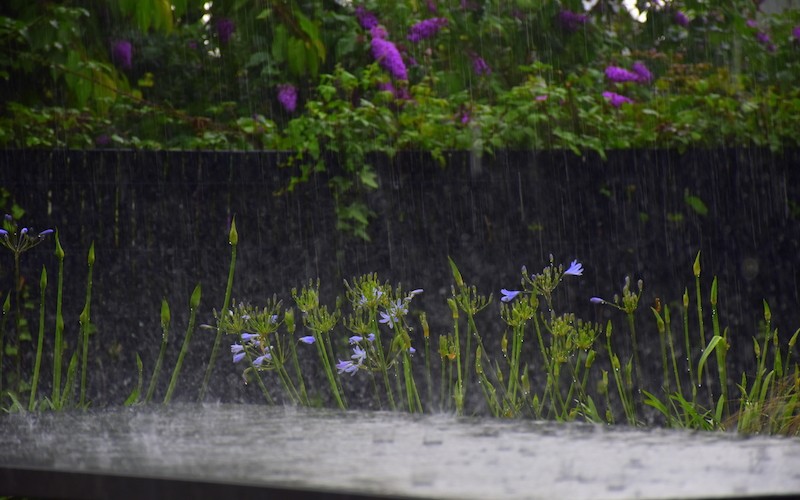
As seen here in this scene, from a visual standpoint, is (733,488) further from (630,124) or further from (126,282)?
(630,124)

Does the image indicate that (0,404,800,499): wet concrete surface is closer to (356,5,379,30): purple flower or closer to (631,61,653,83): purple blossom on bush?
(356,5,379,30): purple flower

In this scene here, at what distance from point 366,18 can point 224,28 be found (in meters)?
0.76

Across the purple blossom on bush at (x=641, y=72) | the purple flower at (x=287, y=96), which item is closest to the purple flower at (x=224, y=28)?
the purple flower at (x=287, y=96)

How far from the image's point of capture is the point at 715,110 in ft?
17.0

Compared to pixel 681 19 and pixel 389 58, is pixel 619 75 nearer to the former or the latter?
pixel 681 19

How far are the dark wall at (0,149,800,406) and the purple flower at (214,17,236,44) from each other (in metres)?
1.40

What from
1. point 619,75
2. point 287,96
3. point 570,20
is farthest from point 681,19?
point 287,96

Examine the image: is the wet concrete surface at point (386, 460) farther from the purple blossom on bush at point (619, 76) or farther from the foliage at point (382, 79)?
the purple blossom on bush at point (619, 76)

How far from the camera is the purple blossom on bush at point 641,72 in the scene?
576 cm

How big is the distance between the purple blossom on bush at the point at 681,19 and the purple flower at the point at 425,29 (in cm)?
149

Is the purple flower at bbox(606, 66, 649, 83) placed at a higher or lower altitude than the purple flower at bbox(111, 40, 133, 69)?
lower

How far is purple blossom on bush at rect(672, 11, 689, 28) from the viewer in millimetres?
6195

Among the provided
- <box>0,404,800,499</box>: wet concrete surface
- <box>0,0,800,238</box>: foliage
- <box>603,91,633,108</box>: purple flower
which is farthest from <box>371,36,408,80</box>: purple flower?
<box>0,404,800,499</box>: wet concrete surface

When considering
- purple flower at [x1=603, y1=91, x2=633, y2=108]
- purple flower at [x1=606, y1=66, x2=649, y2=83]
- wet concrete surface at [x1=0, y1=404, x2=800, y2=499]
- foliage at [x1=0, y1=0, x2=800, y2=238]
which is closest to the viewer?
wet concrete surface at [x1=0, y1=404, x2=800, y2=499]
